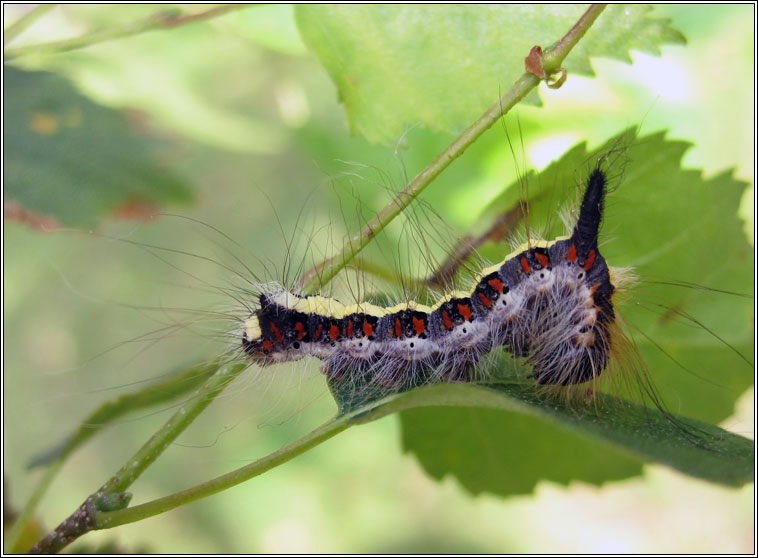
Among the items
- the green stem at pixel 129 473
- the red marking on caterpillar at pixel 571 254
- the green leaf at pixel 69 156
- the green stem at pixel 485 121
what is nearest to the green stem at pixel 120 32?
the green leaf at pixel 69 156

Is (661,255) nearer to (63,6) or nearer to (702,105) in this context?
(702,105)

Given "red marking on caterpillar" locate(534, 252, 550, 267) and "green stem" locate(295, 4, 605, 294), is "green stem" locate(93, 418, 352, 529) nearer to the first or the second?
"green stem" locate(295, 4, 605, 294)

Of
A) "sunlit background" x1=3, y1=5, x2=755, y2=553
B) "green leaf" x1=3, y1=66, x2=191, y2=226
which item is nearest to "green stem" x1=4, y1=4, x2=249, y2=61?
"green leaf" x1=3, y1=66, x2=191, y2=226

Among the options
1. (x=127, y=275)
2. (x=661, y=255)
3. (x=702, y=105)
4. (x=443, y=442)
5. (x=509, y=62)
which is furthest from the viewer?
(x=127, y=275)

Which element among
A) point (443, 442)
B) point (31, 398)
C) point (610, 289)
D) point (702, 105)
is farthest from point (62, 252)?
point (702, 105)

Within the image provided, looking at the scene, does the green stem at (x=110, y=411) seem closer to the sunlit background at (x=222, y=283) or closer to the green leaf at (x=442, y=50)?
the sunlit background at (x=222, y=283)

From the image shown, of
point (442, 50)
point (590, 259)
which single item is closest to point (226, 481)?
point (590, 259)

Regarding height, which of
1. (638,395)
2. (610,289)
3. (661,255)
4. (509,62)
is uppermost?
(509,62)

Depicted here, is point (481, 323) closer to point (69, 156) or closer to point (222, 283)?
point (222, 283)
